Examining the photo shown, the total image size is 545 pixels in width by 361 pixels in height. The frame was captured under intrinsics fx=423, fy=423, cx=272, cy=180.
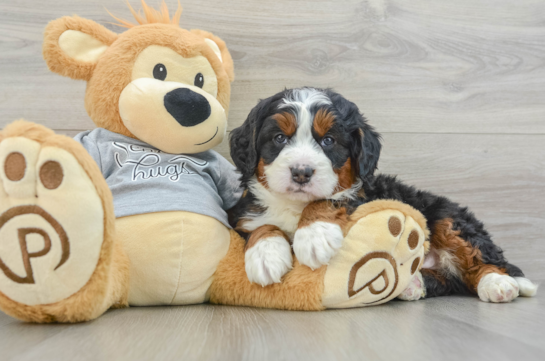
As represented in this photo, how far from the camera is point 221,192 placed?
6.19 ft

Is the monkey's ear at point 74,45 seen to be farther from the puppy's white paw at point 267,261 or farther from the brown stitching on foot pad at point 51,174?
the puppy's white paw at point 267,261

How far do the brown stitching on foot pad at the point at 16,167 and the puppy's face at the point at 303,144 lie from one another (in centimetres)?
80

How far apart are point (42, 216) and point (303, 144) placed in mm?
890

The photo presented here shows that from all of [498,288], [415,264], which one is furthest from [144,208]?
[498,288]

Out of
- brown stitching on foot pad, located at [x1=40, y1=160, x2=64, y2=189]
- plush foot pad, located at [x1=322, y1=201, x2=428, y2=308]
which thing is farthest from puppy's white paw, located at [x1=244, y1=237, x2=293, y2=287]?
brown stitching on foot pad, located at [x1=40, y1=160, x2=64, y2=189]

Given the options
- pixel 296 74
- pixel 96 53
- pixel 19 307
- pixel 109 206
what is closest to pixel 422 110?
pixel 296 74

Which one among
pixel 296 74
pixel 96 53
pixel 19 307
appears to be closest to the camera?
pixel 19 307

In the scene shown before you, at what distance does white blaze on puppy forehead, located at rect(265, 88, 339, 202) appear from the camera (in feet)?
4.92

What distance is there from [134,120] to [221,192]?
493 millimetres

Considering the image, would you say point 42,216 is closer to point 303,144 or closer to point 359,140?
point 303,144

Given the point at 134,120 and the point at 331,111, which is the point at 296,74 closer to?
the point at 331,111

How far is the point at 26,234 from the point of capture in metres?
1.06

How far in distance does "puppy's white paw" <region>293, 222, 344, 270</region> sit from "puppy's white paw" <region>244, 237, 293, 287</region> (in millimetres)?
66

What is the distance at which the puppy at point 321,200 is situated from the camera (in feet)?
4.86
